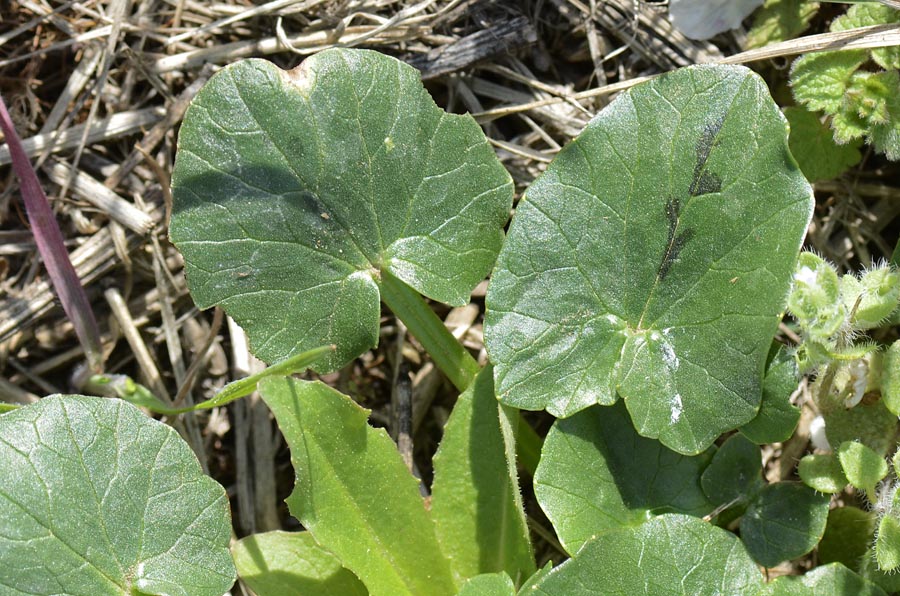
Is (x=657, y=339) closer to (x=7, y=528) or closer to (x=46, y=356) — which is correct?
(x=7, y=528)

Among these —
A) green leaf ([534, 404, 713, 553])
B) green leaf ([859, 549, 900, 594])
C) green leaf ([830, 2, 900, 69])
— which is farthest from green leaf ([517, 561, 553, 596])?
green leaf ([830, 2, 900, 69])

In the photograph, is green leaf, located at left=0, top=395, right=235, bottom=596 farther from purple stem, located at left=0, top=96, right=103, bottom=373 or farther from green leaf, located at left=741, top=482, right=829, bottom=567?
green leaf, located at left=741, top=482, right=829, bottom=567

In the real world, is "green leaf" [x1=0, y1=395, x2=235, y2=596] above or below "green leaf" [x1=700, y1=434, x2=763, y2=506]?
above

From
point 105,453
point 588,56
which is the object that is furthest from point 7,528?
point 588,56

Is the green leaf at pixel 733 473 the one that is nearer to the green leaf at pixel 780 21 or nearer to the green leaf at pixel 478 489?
the green leaf at pixel 478 489

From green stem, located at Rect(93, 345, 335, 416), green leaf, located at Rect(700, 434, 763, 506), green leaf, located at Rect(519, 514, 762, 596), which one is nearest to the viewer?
green stem, located at Rect(93, 345, 335, 416)

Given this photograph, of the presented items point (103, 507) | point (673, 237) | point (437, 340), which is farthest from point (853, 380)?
point (103, 507)
